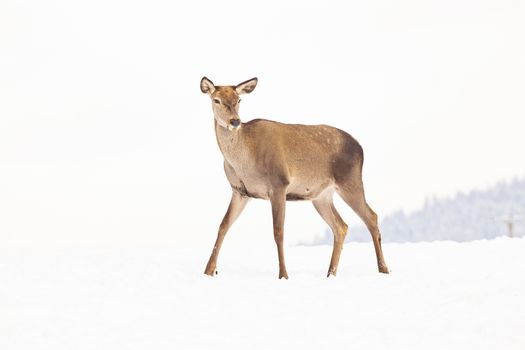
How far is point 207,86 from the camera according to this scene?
12.3 metres

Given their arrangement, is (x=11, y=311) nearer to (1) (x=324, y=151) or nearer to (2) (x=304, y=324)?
(2) (x=304, y=324)

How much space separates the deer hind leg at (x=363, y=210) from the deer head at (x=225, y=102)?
232 centimetres

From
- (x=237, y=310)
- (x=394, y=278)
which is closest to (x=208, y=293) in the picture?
(x=237, y=310)

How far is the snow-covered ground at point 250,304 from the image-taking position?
8242mm

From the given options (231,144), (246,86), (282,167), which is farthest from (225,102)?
(282,167)

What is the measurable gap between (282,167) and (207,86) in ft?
5.48

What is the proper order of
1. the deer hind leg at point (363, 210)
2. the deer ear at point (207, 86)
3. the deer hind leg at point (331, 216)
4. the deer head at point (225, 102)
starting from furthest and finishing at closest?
the deer hind leg at point (331, 216), the deer hind leg at point (363, 210), the deer ear at point (207, 86), the deer head at point (225, 102)

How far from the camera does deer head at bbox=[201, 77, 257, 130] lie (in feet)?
39.4

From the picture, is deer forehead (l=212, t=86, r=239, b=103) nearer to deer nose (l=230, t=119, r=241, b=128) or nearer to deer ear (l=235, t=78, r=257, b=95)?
deer ear (l=235, t=78, r=257, b=95)

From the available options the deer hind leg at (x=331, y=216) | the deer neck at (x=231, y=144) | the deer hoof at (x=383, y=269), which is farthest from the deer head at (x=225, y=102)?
the deer hoof at (x=383, y=269)

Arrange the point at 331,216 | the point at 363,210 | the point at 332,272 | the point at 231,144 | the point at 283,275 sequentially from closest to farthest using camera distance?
the point at 283,275, the point at 231,144, the point at 332,272, the point at 363,210, the point at 331,216

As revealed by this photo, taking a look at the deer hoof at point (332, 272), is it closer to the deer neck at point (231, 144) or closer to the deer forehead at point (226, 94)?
the deer neck at point (231, 144)

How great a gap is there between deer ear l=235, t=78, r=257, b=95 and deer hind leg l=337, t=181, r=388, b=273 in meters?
2.22

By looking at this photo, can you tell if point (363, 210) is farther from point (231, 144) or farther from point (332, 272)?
point (231, 144)
